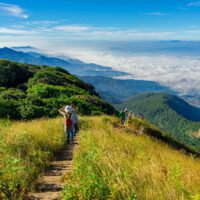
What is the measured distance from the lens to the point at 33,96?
30.4m

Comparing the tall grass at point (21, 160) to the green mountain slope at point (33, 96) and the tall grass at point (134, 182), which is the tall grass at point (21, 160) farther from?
the green mountain slope at point (33, 96)

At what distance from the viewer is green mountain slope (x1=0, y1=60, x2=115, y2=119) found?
992 inches

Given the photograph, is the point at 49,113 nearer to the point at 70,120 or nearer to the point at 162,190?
the point at 70,120

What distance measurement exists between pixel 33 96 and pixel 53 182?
23276 mm

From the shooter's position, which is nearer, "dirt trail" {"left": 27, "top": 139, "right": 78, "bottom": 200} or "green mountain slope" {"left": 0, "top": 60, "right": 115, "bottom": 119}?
"dirt trail" {"left": 27, "top": 139, "right": 78, "bottom": 200}

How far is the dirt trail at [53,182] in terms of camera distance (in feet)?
21.8

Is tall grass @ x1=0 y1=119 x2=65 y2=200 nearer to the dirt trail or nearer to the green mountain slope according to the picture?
the dirt trail

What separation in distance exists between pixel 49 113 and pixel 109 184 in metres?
21.0

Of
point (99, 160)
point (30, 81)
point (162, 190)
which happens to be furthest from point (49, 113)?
point (162, 190)

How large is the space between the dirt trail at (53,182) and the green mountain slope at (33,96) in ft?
36.5

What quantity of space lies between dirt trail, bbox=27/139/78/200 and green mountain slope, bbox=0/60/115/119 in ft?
36.5

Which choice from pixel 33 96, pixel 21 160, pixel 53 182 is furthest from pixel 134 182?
pixel 33 96

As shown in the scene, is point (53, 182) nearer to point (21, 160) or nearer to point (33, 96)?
point (21, 160)

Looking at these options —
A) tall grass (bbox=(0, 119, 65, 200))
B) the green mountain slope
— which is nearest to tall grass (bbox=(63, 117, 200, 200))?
tall grass (bbox=(0, 119, 65, 200))
